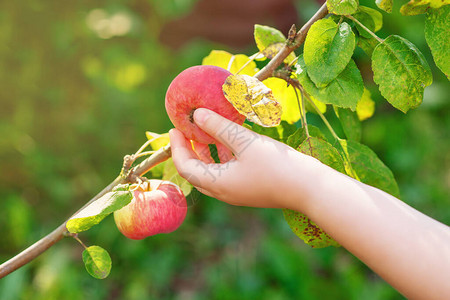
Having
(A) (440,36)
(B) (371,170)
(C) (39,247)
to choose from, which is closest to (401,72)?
(A) (440,36)

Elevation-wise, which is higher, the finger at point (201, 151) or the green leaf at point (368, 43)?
the green leaf at point (368, 43)

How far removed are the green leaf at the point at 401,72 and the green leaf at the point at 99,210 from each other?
1.06 feet

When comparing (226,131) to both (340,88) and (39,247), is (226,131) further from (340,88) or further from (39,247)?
(39,247)

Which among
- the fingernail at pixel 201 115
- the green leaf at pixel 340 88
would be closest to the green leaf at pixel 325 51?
the green leaf at pixel 340 88

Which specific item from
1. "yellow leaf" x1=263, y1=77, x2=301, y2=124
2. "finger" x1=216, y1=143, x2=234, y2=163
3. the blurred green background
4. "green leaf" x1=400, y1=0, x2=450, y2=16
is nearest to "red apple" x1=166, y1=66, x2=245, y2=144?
"finger" x1=216, y1=143, x2=234, y2=163

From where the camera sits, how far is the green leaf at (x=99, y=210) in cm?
46

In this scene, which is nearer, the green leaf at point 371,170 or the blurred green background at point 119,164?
the green leaf at point 371,170

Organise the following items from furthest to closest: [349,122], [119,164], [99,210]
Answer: [119,164]
[349,122]
[99,210]

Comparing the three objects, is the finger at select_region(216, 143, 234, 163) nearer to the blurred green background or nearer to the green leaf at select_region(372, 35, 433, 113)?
the green leaf at select_region(372, 35, 433, 113)

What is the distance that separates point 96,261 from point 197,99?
236 millimetres

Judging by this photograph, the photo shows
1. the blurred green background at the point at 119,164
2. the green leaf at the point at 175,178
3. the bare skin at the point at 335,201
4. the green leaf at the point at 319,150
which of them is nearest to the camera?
the bare skin at the point at 335,201

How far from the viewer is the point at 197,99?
0.55 m

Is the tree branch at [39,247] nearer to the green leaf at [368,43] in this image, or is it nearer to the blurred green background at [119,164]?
the green leaf at [368,43]

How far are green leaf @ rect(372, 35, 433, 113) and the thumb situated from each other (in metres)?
0.17
